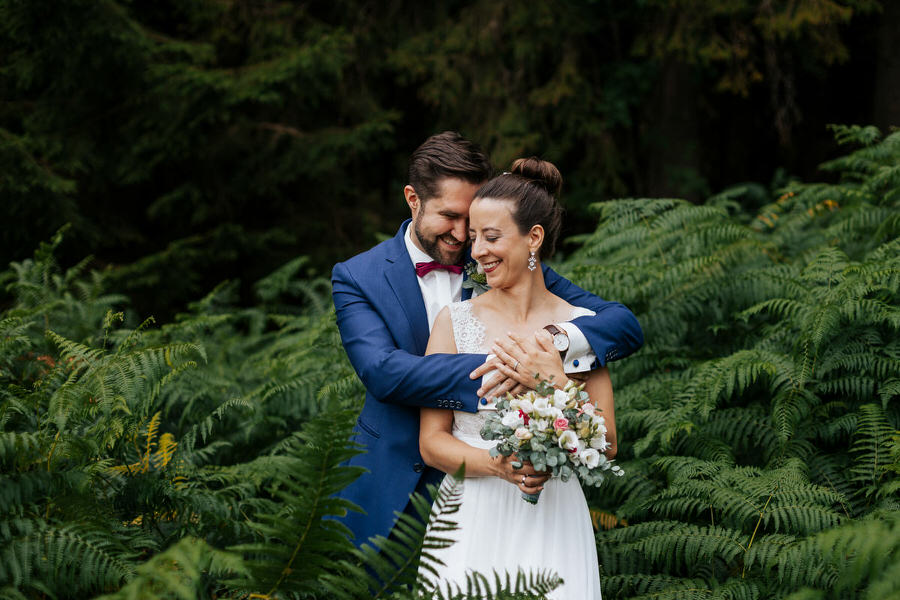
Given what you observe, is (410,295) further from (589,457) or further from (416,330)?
(589,457)

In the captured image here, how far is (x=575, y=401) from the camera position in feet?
8.20

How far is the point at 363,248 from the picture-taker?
980cm

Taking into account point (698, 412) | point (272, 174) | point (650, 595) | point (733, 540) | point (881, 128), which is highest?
point (881, 128)

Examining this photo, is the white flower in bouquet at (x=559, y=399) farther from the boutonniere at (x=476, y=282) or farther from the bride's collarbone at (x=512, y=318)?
the boutonniere at (x=476, y=282)

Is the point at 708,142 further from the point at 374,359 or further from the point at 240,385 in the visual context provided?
the point at 374,359

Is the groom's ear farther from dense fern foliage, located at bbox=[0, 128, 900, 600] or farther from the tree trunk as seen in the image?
the tree trunk

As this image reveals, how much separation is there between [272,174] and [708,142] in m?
6.90

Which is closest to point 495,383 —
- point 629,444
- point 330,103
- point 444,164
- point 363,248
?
point 444,164

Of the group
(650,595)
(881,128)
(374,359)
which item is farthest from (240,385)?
(881,128)

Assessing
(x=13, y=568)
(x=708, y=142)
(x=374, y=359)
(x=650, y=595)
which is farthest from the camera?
(x=708, y=142)

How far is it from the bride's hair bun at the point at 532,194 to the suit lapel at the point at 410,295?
483mm

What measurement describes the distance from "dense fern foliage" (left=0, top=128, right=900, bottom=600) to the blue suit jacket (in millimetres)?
250

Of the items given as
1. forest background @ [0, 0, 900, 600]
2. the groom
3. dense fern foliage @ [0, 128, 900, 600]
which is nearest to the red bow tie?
the groom

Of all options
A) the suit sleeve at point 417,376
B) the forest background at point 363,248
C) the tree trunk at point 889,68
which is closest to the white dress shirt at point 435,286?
the suit sleeve at point 417,376
